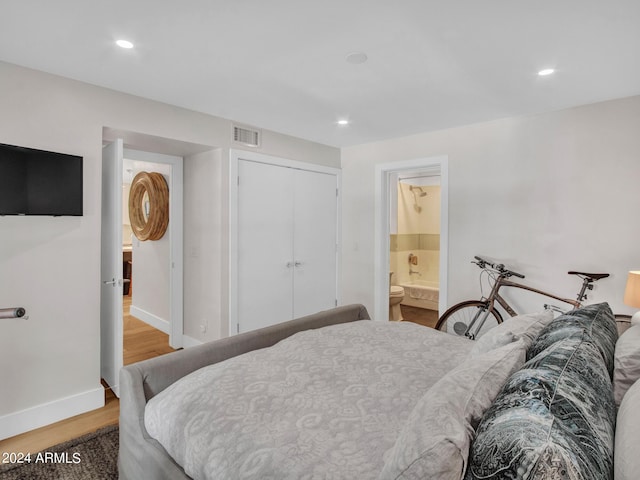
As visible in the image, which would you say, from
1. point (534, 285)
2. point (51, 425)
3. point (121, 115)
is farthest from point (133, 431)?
point (534, 285)

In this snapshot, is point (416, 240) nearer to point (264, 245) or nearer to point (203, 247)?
point (264, 245)

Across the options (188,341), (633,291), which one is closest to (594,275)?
(633,291)

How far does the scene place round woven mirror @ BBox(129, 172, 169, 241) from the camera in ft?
14.0

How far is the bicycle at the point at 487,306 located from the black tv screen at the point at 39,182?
3410 mm

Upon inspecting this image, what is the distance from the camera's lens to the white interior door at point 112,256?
2.77m

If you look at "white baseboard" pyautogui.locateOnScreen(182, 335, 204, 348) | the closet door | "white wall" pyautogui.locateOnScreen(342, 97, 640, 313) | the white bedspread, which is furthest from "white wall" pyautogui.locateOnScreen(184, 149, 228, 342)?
"white wall" pyautogui.locateOnScreen(342, 97, 640, 313)

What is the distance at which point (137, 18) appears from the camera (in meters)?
1.83

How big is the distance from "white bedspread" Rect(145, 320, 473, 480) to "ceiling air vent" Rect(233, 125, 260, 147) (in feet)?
7.93

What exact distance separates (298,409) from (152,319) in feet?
13.6

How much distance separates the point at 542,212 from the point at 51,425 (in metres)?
4.22

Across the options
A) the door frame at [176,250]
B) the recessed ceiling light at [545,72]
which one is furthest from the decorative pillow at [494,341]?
the door frame at [176,250]

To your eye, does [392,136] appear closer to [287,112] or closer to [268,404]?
[287,112]

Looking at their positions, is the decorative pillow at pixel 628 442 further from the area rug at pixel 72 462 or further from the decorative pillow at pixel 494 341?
the area rug at pixel 72 462

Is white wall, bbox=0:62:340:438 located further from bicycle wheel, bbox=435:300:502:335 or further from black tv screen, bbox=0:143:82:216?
bicycle wheel, bbox=435:300:502:335
